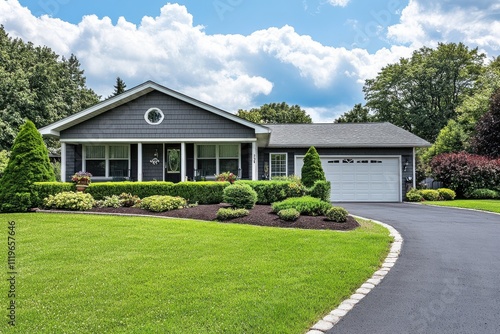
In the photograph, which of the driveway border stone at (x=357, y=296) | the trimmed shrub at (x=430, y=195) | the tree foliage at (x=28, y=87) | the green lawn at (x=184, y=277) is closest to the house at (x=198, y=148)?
the trimmed shrub at (x=430, y=195)

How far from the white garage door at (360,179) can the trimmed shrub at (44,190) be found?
11.5m

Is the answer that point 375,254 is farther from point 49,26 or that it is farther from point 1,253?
point 49,26

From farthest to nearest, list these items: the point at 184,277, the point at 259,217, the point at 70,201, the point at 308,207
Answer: the point at 70,201, the point at 308,207, the point at 259,217, the point at 184,277

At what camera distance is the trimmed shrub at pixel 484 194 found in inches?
756

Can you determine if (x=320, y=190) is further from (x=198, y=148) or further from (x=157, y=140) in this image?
(x=157, y=140)

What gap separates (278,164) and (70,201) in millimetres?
10754

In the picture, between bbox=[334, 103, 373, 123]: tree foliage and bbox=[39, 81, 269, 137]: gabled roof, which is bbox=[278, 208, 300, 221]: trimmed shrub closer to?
bbox=[39, 81, 269, 137]: gabled roof

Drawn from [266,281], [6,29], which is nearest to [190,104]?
[266,281]

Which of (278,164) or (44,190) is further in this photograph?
(278,164)

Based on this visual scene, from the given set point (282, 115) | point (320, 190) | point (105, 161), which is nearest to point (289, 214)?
point (320, 190)

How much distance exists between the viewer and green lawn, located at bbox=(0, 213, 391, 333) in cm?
378

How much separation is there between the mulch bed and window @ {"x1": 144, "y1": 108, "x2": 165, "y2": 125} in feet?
17.7

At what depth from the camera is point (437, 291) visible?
498 cm

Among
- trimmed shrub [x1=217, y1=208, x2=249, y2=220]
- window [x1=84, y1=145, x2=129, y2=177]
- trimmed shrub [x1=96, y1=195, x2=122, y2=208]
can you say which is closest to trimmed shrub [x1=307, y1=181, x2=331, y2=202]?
trimmed shrub [x1=217, y1=208, x2=249, y2=220]
